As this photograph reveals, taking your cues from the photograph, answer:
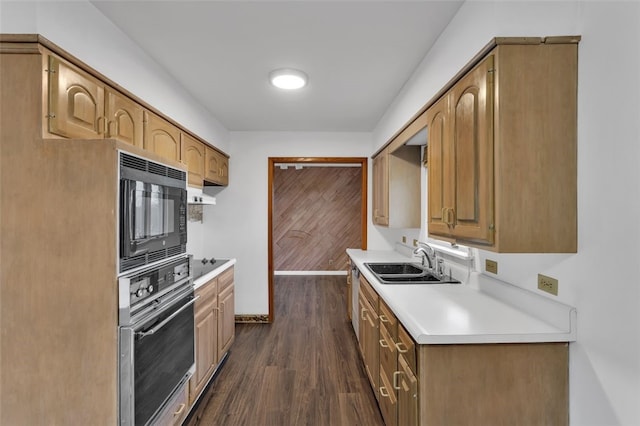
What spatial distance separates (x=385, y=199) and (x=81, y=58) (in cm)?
262

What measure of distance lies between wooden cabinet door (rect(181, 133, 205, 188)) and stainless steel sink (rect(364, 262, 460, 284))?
6.07 ft

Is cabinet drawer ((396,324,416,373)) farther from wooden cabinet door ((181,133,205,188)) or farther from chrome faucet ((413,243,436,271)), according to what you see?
wooden cabinet door ((181,133,205,188))

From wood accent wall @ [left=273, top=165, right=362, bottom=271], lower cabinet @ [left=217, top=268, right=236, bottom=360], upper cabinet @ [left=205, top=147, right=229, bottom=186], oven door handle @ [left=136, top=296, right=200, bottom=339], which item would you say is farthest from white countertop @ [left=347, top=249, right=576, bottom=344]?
wood accent wall @ [left=273, top=165, right=362, bottom=271]

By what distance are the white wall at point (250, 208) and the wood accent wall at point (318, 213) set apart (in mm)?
2667

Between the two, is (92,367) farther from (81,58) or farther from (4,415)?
(81,58)

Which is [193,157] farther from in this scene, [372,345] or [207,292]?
[372,345]

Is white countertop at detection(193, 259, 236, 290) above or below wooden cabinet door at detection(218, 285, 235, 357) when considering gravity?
above

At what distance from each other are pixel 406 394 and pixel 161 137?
2347 millimetres

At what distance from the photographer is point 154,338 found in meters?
1.51

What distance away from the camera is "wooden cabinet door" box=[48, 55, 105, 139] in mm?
1313

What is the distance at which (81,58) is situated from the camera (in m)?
1.47

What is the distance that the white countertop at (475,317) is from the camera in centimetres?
125

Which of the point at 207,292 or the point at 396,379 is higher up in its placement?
the point at 207,292

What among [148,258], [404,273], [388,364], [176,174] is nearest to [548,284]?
[388,364]
